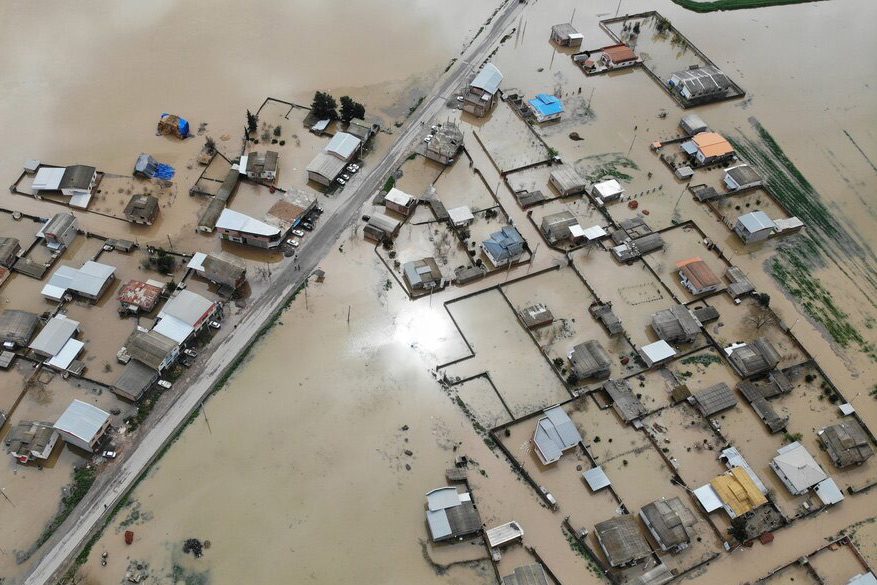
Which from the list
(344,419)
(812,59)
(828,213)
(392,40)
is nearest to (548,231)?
(344,419)

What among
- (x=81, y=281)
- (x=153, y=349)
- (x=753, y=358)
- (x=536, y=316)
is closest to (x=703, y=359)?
(x=753, y=358)

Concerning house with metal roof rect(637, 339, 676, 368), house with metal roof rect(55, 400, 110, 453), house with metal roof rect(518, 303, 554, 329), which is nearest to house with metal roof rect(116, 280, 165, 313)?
house with metal roof rect(55, 400, 110, 453)

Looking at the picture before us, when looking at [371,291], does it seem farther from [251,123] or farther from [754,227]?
[754,227]

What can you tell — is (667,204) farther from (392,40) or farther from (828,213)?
(392,40)

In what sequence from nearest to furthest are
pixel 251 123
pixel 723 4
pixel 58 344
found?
1. pixel 58 344
2. pixel 251 123
3. pixel 723 4

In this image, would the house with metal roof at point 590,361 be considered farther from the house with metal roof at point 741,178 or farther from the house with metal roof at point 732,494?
the house with metal roof at point 741,178

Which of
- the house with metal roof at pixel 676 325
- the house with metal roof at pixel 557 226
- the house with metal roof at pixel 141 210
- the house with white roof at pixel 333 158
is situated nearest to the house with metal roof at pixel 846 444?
the house with metal roof at pixel 676 325

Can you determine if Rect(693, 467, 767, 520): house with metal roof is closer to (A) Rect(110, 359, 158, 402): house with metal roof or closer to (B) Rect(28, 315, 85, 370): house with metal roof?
(A) Rect(110, 359, 158, 402): house with metal roof
